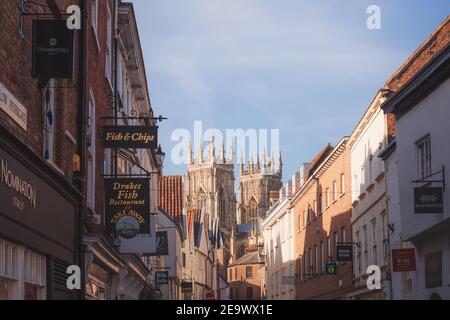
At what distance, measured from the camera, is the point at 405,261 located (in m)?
25.3

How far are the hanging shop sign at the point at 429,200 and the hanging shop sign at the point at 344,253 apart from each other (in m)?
13.8

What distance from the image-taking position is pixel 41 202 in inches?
546

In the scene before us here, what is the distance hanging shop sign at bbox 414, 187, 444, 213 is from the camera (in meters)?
21.6

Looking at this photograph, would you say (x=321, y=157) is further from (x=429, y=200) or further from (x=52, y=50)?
(x=52, y=50)

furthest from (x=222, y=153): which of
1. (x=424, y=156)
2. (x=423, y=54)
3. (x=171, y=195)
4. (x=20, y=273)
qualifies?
(x=20, y=273)

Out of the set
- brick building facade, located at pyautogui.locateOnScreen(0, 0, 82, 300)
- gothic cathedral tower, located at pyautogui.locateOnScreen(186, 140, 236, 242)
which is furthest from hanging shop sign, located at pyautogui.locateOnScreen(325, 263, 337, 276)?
gothic cathedral tower, located at pyautogui.locateOnScreen(186, 140, 236, 242)

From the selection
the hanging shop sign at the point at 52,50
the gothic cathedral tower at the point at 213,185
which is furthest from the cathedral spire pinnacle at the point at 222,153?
the hanging shop sign at the point at 52,50

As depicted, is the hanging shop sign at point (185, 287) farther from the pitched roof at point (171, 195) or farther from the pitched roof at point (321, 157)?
the pitched roof at point (321, 157)

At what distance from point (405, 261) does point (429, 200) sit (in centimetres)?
406

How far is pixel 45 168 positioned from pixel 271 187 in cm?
17937

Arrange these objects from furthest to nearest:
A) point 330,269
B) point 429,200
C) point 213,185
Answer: point 213,185
point 330,269
point 429,200
